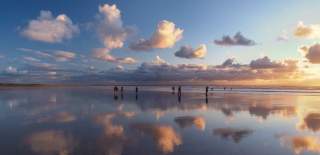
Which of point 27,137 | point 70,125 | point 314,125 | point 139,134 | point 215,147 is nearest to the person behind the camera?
point 215,147

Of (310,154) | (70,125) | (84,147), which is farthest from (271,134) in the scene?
(70,125)

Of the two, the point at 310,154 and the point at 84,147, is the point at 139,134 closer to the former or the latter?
the point at 84,147

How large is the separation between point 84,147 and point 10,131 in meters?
6.05

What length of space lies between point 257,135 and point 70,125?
11.3m

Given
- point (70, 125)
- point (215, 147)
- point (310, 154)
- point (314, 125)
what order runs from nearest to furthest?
point (310, 154) < point (215, 147) < point (70, 125) < point (314, 125)

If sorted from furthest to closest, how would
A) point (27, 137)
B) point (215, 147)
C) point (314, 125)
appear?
point (314, 125) → point (27, 137) → point (215, 147)

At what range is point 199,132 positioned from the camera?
580 inches

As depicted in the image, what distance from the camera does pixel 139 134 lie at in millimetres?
13883

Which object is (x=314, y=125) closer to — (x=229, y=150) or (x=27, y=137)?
(x=229, y=150)

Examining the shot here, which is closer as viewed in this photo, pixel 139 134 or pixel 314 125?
pixel 139 134

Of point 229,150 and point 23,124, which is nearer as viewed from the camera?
point 229,150

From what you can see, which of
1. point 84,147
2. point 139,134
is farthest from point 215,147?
point 84,147

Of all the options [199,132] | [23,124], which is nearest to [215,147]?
[199,132]

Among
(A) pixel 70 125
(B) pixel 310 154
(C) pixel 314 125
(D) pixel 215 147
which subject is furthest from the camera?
(C) pixel 314 125
